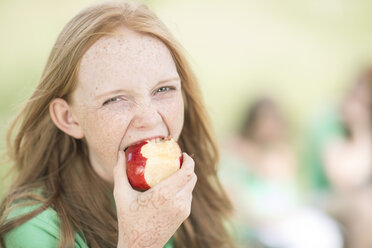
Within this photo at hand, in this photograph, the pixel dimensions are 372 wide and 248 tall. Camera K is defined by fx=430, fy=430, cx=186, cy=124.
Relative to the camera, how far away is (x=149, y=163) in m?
1.10

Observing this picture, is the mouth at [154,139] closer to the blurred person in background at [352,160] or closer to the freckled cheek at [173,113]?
the freckled cheek at [173,113]

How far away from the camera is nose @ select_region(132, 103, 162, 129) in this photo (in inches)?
44.6

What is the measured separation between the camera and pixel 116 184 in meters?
1.09

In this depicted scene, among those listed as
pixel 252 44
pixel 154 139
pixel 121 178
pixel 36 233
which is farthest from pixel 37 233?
pixel 252 44

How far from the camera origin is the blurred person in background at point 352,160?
282cm

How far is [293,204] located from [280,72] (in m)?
2.65

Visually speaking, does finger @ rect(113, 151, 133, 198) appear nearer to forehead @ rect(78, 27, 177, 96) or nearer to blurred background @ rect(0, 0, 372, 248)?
forehead @ rect(78, 27, 177, 96)

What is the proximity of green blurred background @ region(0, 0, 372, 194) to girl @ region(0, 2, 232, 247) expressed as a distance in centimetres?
283

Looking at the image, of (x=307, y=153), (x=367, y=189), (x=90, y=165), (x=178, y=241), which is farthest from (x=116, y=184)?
(x=307, y=153)

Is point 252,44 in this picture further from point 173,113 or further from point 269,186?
point 173,113

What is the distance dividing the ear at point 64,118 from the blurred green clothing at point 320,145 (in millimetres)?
2393

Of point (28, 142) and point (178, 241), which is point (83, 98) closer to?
point (28, 142)

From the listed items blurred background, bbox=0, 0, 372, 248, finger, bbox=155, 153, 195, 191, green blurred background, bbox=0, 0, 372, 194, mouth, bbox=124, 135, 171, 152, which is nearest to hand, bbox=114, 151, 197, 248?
finger, bbox=155, 153, 195, 191

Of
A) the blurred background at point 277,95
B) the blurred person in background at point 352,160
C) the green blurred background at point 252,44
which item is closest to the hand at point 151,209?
the blurred background at point 277,95
